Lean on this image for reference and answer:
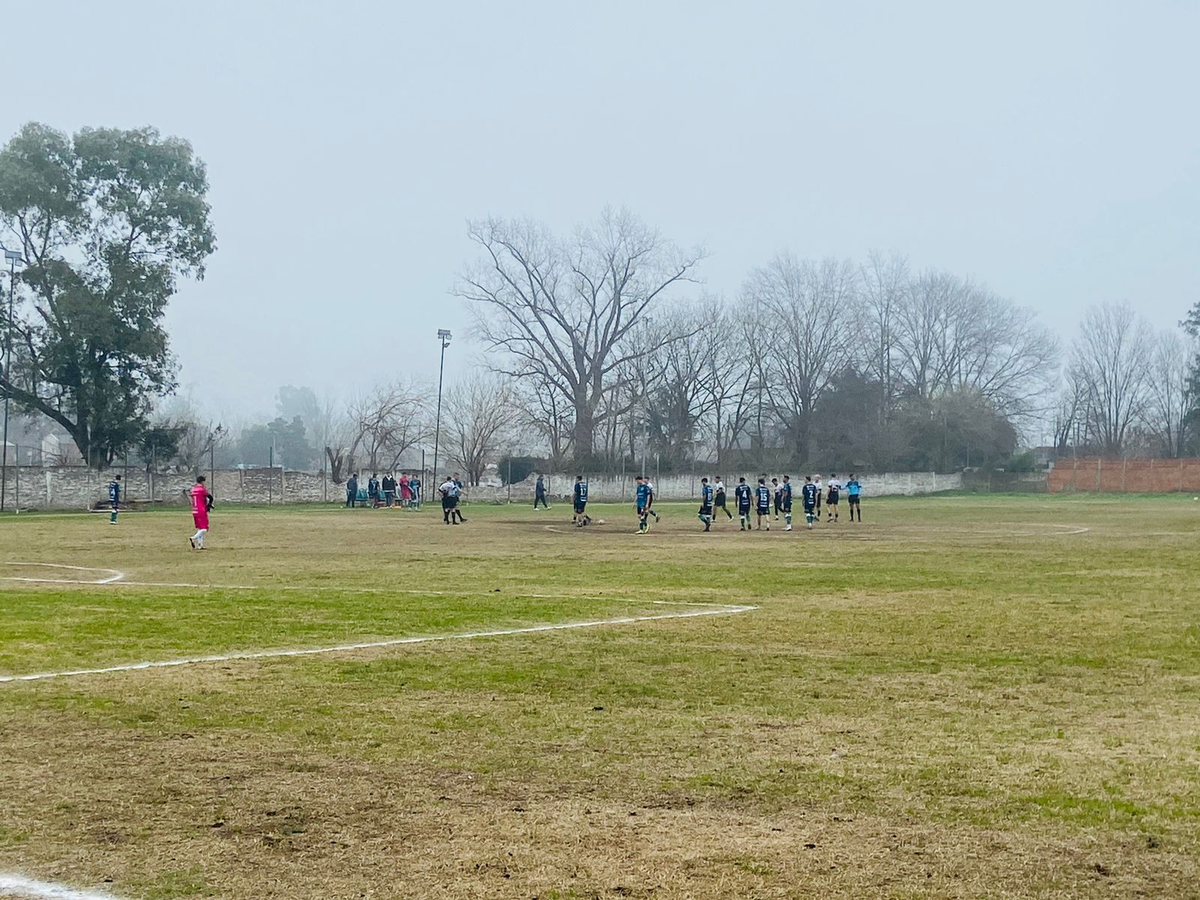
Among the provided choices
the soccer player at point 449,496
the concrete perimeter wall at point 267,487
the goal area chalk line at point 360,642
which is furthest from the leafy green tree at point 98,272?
the goal area chalk line at point 360,642

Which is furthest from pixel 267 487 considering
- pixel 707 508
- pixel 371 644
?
pixel 371 644

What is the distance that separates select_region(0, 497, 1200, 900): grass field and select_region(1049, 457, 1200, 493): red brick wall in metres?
77.2

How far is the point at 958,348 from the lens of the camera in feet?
341

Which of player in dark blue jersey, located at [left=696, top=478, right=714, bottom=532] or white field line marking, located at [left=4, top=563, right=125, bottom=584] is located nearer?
white field line marking, located at [left=4, top=563, right=125, bottom=584]

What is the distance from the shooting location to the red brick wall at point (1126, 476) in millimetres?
89375

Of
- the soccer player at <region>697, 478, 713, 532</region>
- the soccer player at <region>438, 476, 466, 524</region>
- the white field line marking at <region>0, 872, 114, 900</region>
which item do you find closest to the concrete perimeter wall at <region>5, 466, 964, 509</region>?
the soccer player at <region>438, 476, 466, 524</region>

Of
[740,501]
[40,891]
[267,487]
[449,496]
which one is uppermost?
[267,487]

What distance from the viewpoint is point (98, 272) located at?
218ft

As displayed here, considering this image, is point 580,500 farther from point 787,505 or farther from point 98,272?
point 98,272

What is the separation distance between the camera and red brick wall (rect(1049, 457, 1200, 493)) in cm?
8938

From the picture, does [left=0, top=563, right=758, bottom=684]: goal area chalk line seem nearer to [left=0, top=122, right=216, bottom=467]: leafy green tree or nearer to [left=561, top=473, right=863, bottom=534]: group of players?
[left=561, top=473, right=863, bottom=534]: group of players

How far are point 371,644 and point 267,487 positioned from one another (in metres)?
60.8

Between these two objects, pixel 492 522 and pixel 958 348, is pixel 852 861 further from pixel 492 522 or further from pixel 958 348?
pixel 958 348

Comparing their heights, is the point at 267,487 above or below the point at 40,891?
above
